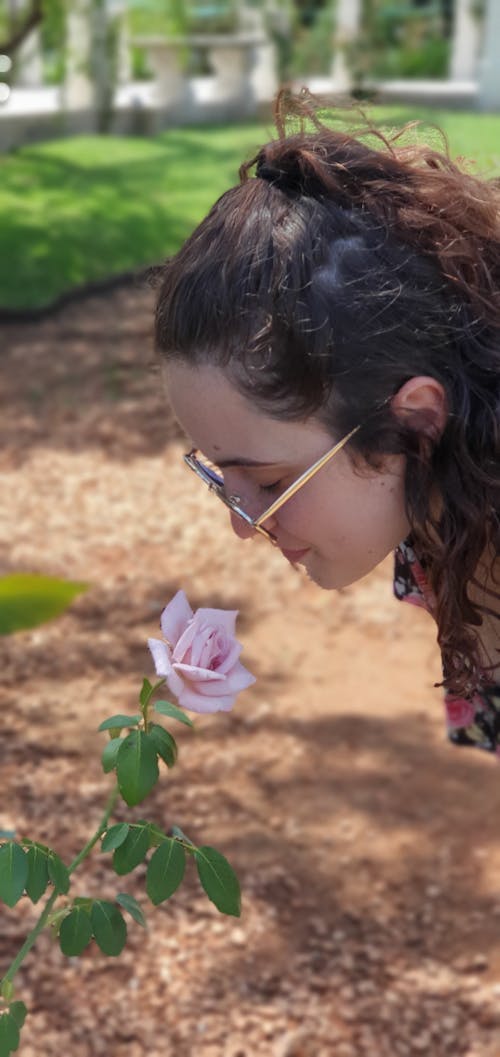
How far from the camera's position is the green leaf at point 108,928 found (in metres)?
1.31

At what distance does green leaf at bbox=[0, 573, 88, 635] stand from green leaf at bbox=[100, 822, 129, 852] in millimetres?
1113

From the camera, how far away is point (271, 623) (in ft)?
12.6

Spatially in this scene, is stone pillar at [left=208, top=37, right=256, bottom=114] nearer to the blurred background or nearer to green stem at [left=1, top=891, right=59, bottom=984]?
the blurred background

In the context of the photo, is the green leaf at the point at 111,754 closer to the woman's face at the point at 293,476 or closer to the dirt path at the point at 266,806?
the woman's face at the point at 293,476

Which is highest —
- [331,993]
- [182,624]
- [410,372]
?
[410,372]

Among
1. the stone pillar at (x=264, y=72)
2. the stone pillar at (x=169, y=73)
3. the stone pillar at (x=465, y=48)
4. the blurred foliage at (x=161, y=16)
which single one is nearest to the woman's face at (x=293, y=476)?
the stone pillar at (x=169, y=73)

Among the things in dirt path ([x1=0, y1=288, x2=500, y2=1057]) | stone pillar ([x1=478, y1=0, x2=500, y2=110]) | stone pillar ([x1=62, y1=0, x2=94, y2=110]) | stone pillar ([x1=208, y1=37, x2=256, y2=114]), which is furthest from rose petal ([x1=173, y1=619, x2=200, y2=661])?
stone pillar ([x1=478, y1=0, x2=500, y2=110])

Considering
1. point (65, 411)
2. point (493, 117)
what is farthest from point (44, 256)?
point (493, 117)

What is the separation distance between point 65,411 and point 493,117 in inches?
491

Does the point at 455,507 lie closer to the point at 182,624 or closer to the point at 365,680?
the point at 182,624

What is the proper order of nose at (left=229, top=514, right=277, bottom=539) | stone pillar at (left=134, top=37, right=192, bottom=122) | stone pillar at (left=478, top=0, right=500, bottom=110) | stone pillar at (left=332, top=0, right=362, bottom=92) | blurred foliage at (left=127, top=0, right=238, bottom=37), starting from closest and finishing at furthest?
nose at (left=229, top=514, right=277, bottom=539) < stone pillar at (left=134, top=37, right=192, bottom=122) < blurred foliage at (left=127, top=0, right=238, bottom=37) < stone pillar at (left=478, top=0, right=500, bottom=110) < stone pillar at (left=332, top=0, right=362, bottom=92)

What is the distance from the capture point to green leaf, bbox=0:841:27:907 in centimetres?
122

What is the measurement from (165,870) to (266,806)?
1695 mm

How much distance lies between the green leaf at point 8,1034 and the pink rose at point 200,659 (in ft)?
1.26
